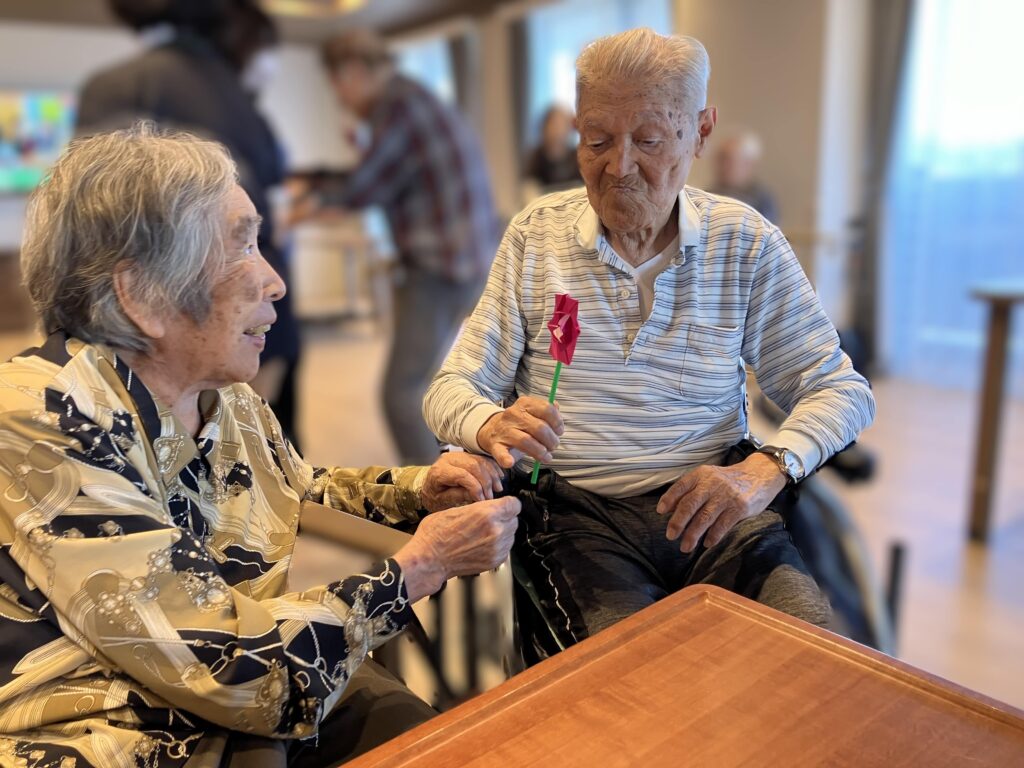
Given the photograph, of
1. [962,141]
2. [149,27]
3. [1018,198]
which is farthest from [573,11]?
[149,27]

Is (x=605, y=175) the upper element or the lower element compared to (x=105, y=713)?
upper

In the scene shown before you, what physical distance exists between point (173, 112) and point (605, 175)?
1407 mm

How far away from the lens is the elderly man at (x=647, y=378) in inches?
35.1

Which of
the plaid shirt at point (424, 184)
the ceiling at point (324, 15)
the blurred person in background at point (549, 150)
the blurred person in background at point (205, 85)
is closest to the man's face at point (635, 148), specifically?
the blurred person in background at point (205, 85)

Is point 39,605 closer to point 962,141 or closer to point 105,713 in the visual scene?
point 105,713

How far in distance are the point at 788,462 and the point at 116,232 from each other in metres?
0.72

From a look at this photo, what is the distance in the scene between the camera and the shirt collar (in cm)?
96

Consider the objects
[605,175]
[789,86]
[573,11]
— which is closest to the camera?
[605,175]

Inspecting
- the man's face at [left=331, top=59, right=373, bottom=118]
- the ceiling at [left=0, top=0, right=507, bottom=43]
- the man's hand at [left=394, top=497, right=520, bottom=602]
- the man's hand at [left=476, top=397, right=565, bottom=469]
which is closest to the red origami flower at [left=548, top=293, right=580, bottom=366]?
the man's hand at [left=476, top=397, right=565, bottom=469]

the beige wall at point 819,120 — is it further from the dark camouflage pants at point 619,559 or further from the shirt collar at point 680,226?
the dark camouflage pants at point 619,559

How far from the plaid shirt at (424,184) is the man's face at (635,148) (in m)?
1.53

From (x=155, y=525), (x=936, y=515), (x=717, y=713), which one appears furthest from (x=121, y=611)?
(x=936, y=515)

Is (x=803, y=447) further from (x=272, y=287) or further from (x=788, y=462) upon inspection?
(x=272, y=287)

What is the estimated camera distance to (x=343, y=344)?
6.59 meters
